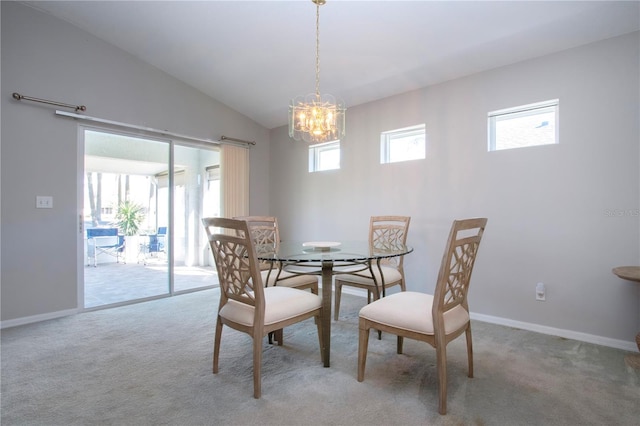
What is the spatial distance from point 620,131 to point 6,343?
503cm

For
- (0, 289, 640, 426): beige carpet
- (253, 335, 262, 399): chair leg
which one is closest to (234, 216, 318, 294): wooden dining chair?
(0, 289, 640, 426): beige carpet

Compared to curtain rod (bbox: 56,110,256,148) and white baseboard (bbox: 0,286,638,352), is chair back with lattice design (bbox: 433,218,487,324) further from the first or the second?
curtain rod (bbox: 56,110,256,148)

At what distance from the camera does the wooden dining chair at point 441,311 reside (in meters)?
1.58

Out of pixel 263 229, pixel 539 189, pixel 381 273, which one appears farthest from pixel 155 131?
pixel 539 189

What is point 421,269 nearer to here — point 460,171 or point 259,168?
point 460,171

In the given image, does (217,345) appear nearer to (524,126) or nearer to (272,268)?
(272,268)

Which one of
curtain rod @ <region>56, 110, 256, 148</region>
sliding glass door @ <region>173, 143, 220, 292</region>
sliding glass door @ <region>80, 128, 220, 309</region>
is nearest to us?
curtain rod @ <region>56, 110, 256, 148</region>

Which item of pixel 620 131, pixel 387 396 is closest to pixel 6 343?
pixel 387 396

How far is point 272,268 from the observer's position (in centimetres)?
271

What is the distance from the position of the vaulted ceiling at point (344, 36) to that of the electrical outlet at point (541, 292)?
1.99m

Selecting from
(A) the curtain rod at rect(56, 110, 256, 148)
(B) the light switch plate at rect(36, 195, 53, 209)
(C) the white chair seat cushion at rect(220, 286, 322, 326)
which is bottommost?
(C) the white chair seat cushion at rect(220, 286, 322, 326)

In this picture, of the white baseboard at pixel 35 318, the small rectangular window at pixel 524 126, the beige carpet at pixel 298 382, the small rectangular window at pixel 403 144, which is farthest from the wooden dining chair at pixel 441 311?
the white baseboard at pixel 35 318

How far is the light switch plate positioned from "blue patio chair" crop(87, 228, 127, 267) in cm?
46

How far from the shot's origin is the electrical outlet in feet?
8.81
